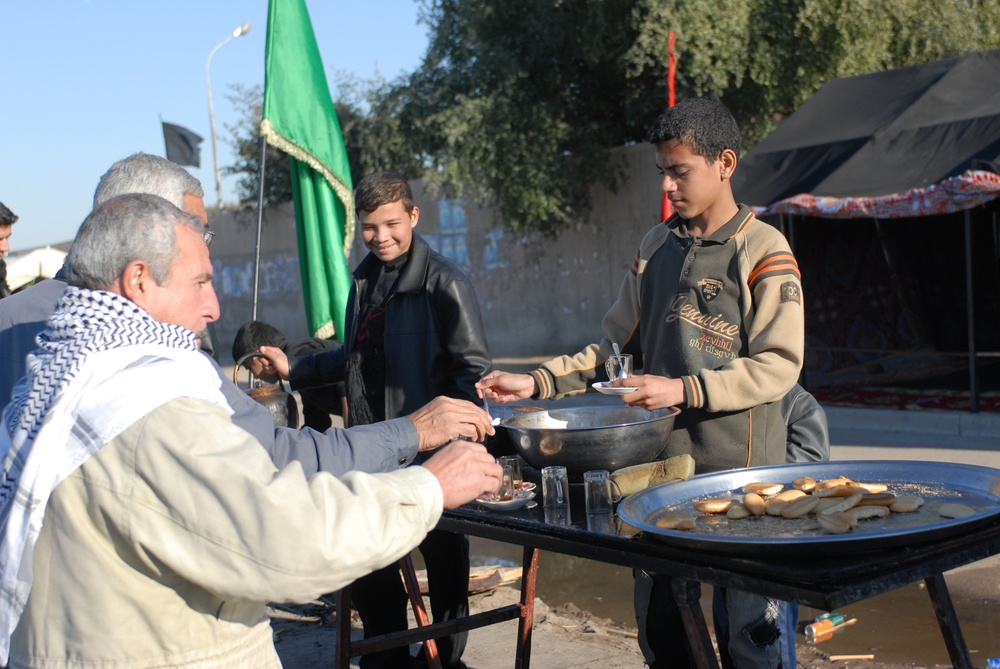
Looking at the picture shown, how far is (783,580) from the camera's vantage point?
1.75 metres

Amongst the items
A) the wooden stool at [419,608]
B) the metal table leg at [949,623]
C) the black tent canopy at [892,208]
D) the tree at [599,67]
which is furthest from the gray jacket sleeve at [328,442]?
the tree at [599,67]

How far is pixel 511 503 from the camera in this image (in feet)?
7.97

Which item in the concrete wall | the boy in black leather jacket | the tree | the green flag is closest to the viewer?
the boy in black leather jacket

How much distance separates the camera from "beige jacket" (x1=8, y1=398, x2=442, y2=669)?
5.21 feet

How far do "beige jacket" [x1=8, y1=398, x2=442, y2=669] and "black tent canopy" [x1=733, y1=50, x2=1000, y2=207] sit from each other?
7.53 meters

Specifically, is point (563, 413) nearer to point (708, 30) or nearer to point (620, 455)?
point (620, 455)

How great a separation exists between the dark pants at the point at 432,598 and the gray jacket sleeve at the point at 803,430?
4.22 feet

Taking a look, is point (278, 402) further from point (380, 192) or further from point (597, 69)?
point (597, 69)

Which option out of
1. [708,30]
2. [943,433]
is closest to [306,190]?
[943,433]

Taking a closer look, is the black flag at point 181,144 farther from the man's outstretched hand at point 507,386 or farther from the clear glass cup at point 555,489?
the clear glass cup at point 555,489

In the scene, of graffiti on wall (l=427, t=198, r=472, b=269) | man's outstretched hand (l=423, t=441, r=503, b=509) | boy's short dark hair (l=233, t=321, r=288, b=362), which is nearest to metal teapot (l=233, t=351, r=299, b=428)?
boy's short dark hair (l=233, t=321, r=288, b=362)

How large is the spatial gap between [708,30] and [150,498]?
13.0 m

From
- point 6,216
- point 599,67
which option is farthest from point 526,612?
point 599,67

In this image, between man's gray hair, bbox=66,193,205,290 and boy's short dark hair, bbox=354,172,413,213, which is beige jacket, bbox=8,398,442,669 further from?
boy's short dark hair, bbox=354,172,413,213
